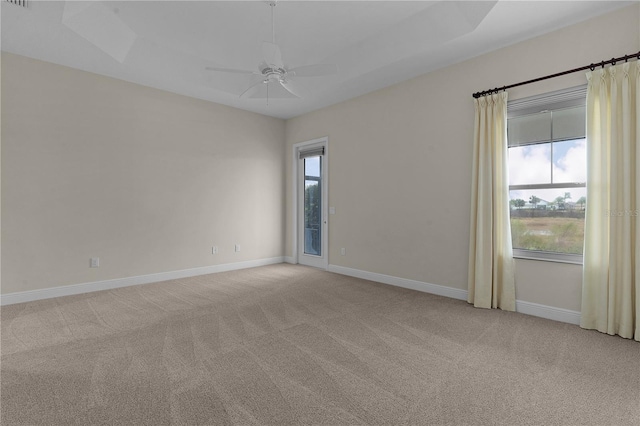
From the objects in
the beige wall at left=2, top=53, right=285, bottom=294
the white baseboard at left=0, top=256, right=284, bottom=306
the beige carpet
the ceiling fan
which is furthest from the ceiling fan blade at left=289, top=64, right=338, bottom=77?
the white baseboard at left=0, top=256, right=284, bottom=306

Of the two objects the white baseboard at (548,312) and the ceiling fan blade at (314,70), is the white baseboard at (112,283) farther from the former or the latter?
the white baseboard at (548,312)

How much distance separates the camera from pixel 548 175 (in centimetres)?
355

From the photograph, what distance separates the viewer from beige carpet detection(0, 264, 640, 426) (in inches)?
73.2

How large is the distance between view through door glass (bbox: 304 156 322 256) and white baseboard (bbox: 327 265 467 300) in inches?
29.2

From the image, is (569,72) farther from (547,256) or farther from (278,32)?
(278,32)

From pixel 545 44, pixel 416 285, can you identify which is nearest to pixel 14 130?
pixel 416 285

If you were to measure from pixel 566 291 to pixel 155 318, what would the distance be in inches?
174

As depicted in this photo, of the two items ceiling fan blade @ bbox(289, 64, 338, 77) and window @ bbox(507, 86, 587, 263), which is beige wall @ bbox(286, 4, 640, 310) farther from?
ceiling fan blade @ bbox(289, 64, 338, 77)

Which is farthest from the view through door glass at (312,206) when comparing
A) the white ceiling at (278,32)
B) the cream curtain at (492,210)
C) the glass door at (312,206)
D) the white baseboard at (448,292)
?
the cream curtain at (492,210)

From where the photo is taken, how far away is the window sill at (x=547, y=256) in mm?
3326

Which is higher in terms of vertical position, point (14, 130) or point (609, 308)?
point (14, 130)

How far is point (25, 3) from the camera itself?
309cm

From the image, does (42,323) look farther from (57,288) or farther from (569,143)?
(569,143)

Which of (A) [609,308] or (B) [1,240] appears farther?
(B) [1,240]
